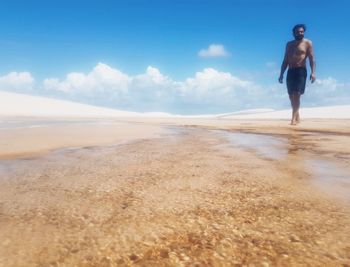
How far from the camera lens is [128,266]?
1.05m

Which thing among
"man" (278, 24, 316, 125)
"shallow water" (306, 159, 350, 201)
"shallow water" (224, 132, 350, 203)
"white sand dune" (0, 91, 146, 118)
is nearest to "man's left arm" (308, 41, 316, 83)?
"man" (278, 24, 316, 125)

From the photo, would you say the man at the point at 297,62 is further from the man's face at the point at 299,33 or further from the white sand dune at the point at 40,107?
the white sand dune at the point at 40,107

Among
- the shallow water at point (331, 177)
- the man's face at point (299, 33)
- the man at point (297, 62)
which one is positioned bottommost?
the shallow water at point (331, 177)

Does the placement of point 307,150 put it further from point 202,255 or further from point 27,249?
point 27,249

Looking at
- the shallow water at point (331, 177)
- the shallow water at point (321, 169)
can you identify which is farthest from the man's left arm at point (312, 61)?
the shallow water at point (331, 177)

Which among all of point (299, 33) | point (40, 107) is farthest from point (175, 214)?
point (40, 107)

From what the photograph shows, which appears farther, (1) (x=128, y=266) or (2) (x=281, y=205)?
(2) (x=281, y=205)

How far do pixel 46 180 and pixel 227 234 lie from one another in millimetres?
1336

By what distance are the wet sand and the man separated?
5.75 meters

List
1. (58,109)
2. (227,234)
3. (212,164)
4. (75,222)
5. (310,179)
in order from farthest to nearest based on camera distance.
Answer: (58,109) → (212,164) → (310,179) → (75,222) → (227,234)

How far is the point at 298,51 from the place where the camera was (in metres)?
7.92

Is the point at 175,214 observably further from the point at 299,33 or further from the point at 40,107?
the point at 40,107

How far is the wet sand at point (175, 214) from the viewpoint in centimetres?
111

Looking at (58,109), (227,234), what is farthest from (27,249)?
(58,109)
